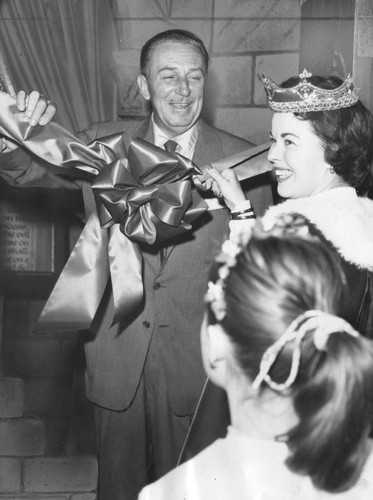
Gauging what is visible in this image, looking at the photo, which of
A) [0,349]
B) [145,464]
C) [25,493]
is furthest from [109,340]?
[0,349]

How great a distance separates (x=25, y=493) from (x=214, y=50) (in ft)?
3.19

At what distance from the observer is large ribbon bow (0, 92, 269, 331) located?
4.41 ft

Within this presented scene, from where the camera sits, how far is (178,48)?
1447 millimetres

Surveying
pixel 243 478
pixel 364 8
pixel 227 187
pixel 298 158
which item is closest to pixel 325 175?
pixel 298 158

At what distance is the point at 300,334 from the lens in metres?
0.87

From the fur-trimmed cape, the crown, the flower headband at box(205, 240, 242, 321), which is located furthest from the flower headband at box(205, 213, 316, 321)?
the crown

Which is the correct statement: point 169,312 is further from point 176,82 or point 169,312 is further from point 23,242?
point 23,242

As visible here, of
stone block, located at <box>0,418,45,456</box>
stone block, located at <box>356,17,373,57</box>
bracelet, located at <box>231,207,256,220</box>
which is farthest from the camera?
stone block, located at <box>0,418,45,456</box>

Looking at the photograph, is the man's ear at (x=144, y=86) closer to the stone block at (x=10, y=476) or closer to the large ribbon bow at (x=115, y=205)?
the large ribbon bow at (x=115, y=205)

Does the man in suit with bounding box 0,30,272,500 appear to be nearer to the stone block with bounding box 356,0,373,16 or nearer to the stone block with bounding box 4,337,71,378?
the stone block with bounding box 356,0,373,16

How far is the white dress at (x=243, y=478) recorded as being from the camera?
0.93 meters

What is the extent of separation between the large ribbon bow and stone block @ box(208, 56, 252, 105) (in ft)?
1.67

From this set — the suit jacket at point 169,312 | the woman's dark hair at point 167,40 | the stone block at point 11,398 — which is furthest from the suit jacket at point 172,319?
the stone block at point 11,398

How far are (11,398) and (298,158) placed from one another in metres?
0.92
